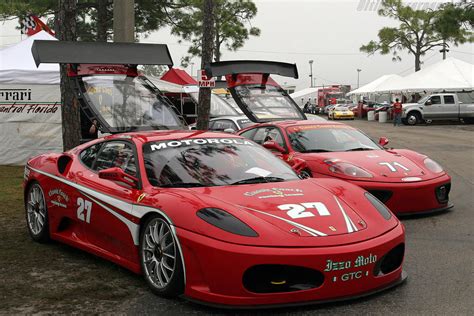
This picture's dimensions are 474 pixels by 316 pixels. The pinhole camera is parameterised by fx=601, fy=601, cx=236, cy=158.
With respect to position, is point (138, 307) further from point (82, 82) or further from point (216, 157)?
point (82, 82)

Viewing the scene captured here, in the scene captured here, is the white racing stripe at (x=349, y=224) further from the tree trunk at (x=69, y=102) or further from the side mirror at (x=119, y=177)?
the tree trunk at (x=69, y=102)

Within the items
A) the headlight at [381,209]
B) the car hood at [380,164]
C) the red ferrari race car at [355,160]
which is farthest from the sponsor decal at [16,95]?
the headlight at [381,209]

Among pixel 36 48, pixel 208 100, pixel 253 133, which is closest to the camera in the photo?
pixel 36 48

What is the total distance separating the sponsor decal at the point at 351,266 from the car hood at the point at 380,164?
11.3ft

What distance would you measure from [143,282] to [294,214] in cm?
137

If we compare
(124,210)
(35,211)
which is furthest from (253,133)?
(124,210)

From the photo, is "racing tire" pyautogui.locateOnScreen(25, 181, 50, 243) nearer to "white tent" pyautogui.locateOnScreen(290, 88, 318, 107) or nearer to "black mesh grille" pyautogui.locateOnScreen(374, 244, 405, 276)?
"black mesh grille" pyautogui.locateOnScreen(374, 244, 405, 276)

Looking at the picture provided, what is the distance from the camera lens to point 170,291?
4.14 meters

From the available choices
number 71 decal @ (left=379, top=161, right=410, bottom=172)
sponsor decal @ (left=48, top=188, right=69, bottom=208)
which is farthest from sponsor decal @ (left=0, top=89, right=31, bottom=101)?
number 71 decal @ (left=379, top=161, right=410, bottom=172)

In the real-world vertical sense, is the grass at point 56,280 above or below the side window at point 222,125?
below

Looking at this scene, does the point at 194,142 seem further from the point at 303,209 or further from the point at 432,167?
the point at 432,167

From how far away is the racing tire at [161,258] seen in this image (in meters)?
4.10

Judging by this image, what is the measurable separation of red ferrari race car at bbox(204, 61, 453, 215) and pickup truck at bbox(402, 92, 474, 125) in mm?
26883

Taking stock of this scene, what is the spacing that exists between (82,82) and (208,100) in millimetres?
3821
